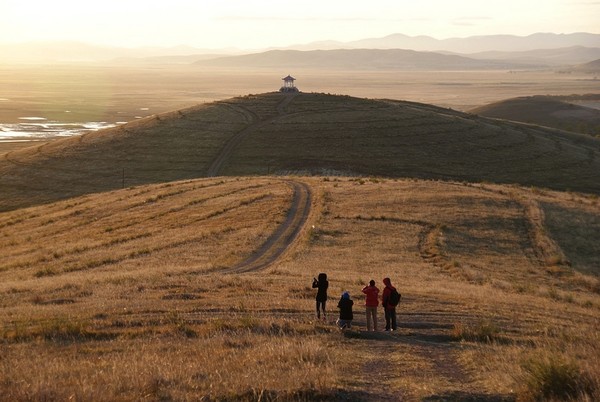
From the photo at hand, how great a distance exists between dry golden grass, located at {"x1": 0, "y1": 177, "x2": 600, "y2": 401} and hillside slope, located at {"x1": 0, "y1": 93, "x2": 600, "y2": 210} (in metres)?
23.4

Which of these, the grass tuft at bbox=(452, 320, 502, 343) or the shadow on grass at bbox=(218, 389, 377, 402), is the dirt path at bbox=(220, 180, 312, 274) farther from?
the shadow on grass at bbox=(218, 389, 377, 402)

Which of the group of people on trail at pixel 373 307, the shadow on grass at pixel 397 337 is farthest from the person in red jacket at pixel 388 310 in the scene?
the shadow on grass at pixel 397 337

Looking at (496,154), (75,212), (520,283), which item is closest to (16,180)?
(75,212)

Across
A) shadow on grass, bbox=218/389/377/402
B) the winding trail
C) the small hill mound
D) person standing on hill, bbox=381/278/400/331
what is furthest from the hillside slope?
shadow on grass, bbox=218/389/377/402

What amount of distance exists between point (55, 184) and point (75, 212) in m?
26.8

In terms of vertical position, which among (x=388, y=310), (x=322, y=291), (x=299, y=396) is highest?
(x=299, y=396)

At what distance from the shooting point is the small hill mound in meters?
162

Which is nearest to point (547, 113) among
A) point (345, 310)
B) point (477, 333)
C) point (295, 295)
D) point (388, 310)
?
point (295, 295)

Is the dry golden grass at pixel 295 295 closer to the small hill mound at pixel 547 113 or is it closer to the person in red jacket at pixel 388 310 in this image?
the person in red jacket at pixel 388 310

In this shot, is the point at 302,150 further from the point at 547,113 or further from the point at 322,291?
the point at 547,113

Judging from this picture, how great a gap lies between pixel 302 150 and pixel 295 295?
2770 inches

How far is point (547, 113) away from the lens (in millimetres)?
176625

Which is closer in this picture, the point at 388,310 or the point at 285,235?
the point at 388,310

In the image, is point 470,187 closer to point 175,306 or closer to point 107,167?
point 175,306
